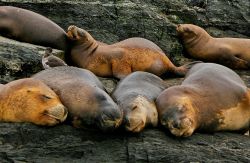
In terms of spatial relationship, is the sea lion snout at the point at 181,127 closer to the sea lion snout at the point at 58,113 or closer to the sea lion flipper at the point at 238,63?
the sea lion snout at the point at 58,113

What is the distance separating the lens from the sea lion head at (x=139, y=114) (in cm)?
749

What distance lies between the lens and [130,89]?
27.4ft

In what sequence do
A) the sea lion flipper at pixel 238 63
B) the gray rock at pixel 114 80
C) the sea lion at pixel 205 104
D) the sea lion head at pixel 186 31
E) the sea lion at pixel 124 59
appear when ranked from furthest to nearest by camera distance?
the sea lion head at pixel 186 31
the sea lion flipper at pixel 238 63
the sea lion at pixel 124 59
the sea lion at pixel 205 104
the gray rock at pixel 114 80

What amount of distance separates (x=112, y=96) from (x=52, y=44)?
287 cm

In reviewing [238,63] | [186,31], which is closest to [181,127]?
[238,63]

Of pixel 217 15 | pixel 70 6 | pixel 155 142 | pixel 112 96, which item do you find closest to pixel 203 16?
pixel 217 15

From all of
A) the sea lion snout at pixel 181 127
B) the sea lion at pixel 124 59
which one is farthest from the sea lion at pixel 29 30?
the sea lion snout at pixel 181 127

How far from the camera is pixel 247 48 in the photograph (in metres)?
11.9

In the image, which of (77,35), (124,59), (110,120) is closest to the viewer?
(110,120)

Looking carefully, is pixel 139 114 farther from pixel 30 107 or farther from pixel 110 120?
pixel 30 107

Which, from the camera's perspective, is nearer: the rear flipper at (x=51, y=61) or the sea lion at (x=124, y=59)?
the rear flipper at (x=51, y=61)

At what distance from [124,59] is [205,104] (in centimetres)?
250

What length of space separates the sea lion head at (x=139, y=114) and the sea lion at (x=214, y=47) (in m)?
3.87

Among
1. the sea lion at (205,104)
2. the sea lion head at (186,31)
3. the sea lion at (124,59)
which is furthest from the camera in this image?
the sea lion head at (186,31)
